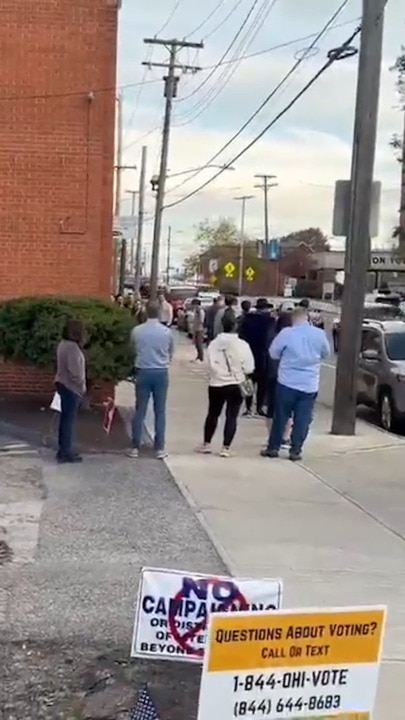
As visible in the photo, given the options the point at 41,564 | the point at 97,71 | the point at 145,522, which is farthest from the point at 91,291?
the point at 41,564

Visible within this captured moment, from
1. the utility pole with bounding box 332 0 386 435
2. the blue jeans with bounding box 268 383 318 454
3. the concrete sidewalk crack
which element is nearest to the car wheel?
the utility pole with bounding box 332 0 386 435

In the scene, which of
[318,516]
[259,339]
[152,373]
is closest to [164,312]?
[259,339]

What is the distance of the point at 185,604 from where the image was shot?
469cm

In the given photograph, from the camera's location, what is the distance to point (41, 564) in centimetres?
754

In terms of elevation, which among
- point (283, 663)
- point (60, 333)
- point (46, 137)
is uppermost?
point (46, 137)

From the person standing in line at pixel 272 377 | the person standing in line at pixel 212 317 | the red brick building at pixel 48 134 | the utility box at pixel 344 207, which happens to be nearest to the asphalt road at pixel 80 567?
the person standing in line at pixel 272 377

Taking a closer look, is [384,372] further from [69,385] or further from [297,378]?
[69,385]

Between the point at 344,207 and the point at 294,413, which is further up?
the point at 344,207

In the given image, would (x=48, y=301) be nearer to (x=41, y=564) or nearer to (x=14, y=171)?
(x=14, y=171)

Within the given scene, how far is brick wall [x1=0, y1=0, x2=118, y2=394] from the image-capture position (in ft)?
52.9

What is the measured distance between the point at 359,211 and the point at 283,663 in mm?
11323

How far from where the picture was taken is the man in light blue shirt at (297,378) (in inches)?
486

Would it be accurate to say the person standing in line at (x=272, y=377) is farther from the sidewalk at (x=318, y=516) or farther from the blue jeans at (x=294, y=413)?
the blue jeans at (x=294, y=413)

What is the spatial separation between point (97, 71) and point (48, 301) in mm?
3758
